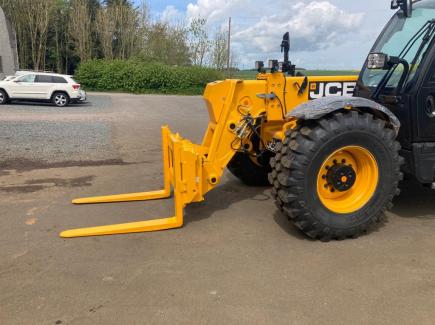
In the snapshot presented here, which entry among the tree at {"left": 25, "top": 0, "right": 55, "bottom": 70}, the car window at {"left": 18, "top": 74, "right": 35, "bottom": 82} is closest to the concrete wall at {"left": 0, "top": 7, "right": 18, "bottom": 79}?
the tree at {"left": 25, "top": 0, "right": 55, "bottom": 70}

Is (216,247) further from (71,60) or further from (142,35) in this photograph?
(71,60)

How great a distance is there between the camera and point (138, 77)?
107 ft

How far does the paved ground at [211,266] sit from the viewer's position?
3035 mm

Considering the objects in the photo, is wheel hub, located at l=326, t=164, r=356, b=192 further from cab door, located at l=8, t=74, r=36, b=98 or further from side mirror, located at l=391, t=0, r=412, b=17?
cab door, located at l=8, t=74, r=36, b=98

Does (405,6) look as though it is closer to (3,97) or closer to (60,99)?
(60,99)

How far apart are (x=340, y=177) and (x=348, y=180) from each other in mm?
89

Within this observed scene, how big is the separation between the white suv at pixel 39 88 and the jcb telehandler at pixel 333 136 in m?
17.3

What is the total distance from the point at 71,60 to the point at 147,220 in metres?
40.1

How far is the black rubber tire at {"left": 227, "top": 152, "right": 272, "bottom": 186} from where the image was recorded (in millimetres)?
5930

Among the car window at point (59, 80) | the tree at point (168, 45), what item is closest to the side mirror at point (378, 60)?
the car window at point (59, 80)

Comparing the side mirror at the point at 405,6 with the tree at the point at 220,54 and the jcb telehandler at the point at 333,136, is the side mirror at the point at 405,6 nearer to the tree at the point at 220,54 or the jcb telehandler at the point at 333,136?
the jcb telehandler at the point at 333,136

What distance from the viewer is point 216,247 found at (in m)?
4.12

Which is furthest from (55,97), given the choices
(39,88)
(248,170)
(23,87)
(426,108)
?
(426,108)

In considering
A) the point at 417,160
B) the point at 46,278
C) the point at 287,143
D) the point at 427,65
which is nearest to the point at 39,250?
the point at 46,278
